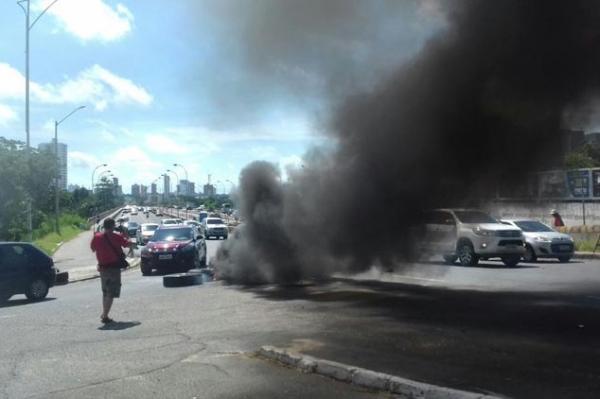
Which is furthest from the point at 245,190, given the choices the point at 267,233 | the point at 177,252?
the point at 177,252

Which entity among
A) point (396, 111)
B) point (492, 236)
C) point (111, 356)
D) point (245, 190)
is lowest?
point (111, 356)

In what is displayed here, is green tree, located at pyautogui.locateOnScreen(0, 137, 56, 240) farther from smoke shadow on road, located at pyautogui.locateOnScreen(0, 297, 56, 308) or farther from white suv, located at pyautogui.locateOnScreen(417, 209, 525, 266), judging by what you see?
white suv, located at pyautogui.locateOnScreen(417, 209, 525, 266)

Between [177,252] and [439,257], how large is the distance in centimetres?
805

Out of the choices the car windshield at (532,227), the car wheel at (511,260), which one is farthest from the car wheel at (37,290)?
the car windshield at (532,227)

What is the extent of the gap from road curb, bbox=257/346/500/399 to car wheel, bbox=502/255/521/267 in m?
13.1

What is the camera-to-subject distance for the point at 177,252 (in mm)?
20844

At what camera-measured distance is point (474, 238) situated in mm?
19375

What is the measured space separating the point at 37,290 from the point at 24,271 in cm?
55

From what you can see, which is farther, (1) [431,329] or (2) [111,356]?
(1) [431,329]

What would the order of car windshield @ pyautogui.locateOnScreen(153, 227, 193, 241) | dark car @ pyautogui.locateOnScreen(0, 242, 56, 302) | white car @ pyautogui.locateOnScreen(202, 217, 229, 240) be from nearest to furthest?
1. dark car @ pyautogui.locateOnScreen(0, 242, 56, 302)
2. car windshield @ pyautogui.locateOnScreen(153, 227, 193, 241)
3. white car @ pyautogui.locateOnScreen(202, 217, 229, 240)

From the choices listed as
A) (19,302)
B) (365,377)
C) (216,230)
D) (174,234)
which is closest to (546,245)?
(174,234)

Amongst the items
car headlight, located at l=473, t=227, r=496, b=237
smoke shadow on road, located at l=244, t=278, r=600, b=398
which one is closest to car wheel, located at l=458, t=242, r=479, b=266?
car headlight, located at l=473, t=227, r=496, b=237

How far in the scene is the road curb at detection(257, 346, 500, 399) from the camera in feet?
17.6

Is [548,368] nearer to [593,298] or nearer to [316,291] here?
[593,298]
